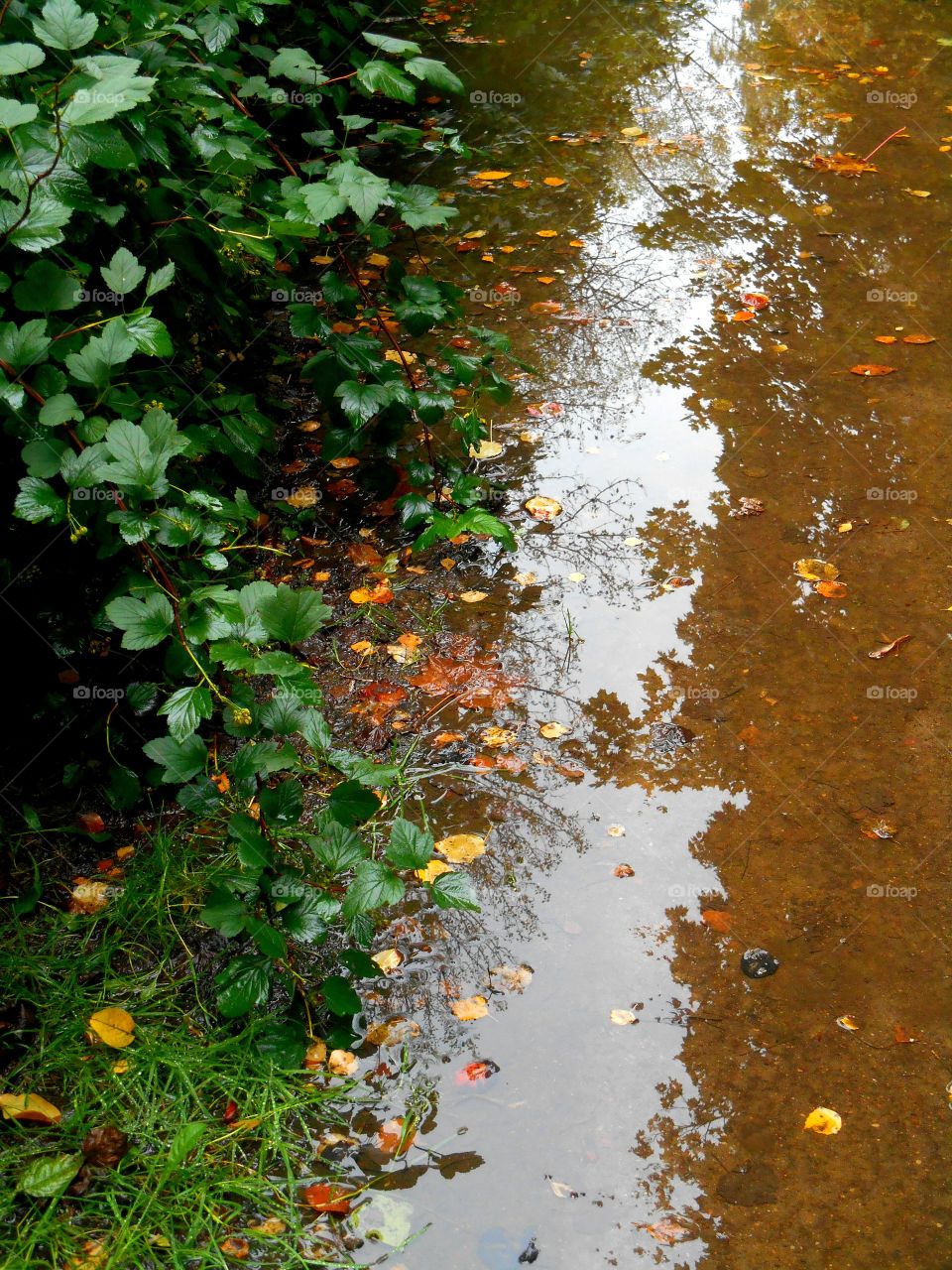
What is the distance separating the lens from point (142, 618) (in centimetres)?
214

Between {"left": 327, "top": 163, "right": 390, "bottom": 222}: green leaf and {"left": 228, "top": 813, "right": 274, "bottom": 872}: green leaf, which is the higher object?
{"left": 327, "top": 163, "right": 390, "bottom": 222}: green leaf

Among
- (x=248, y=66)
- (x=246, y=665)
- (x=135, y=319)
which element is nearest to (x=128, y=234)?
(x=135, y=319)

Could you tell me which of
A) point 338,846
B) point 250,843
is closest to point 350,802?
point 338,846

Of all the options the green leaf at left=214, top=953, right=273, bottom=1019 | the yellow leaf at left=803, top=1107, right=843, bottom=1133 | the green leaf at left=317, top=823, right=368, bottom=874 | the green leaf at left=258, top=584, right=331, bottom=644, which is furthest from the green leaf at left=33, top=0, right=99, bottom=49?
the yellow leaf at left=803, top=1107, right=843, bottom=1133

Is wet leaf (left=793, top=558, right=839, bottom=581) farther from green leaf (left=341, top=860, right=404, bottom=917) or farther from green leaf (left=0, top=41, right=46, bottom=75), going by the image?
green leaf (left=0, top=41, right=46, bottom=75)

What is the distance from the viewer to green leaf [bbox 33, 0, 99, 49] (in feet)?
6.59

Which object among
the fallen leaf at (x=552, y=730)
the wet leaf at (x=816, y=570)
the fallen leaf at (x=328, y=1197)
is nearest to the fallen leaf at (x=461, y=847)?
the fallen leaf at (x=552, y=730)

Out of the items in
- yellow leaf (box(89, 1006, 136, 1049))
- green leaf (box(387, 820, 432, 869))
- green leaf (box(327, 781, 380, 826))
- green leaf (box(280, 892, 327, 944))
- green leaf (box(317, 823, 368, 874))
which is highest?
green leaf (box(327, 781, 380, 826))

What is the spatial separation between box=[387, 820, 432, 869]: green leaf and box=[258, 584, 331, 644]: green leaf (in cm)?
45

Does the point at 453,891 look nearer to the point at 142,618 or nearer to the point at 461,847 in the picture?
the point at 461,847

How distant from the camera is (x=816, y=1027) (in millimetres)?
2268

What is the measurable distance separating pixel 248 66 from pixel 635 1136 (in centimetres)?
455

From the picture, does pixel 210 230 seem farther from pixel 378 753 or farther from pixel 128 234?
pixel 378 753

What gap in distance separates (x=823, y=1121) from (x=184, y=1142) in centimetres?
132
